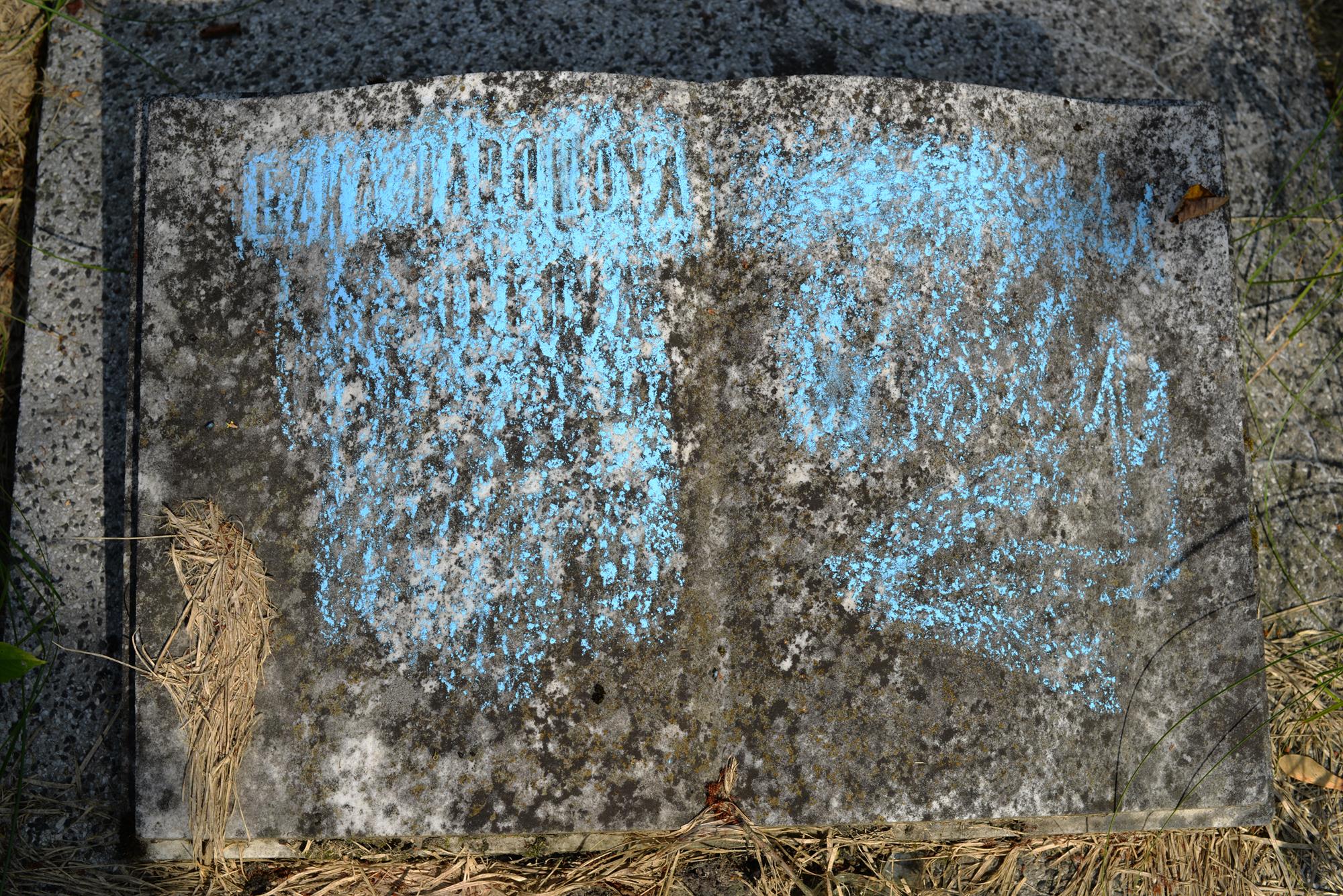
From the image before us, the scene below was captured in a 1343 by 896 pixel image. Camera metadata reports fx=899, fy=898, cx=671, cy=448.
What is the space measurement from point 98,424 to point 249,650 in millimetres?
733

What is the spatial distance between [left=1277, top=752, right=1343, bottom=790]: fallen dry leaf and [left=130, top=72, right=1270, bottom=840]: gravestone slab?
406 millimetres

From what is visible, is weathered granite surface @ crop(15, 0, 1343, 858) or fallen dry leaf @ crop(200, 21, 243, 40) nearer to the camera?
weathered granite surface @ crop(15, 0, 1343, 858)

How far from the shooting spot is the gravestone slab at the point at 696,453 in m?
1.54

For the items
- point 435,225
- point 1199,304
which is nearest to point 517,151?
point 435,225

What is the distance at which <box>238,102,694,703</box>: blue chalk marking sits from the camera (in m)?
1.56

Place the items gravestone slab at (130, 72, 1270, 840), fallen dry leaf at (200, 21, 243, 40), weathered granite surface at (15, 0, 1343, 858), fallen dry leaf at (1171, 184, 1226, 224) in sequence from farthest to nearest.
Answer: fallen dry leaf at (200, 21, 243, 40) < weathered granite surface at (15, 0, 1343, 858) < fallen dry leaf at (1171, 184, 1226, 224) < gravestone slab at (130, 72, 1270, 840)

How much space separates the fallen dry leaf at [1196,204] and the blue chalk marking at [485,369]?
37.5 inches

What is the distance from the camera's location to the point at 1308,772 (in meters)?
2.00

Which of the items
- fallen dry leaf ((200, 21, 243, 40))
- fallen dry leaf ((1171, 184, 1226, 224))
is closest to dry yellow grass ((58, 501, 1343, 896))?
fallen dry leaf ((1171, 184, 1226, 224))

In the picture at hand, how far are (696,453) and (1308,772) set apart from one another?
1.60m

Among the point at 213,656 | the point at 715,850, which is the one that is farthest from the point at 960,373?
the point at 213,656

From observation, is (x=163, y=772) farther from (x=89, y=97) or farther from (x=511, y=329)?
(x=89, y=97)

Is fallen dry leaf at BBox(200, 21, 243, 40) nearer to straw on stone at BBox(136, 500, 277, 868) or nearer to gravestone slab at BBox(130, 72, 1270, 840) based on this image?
gravestone slab at BBox(130, 72, 1270, 840)

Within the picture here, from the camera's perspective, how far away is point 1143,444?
1.67 m
